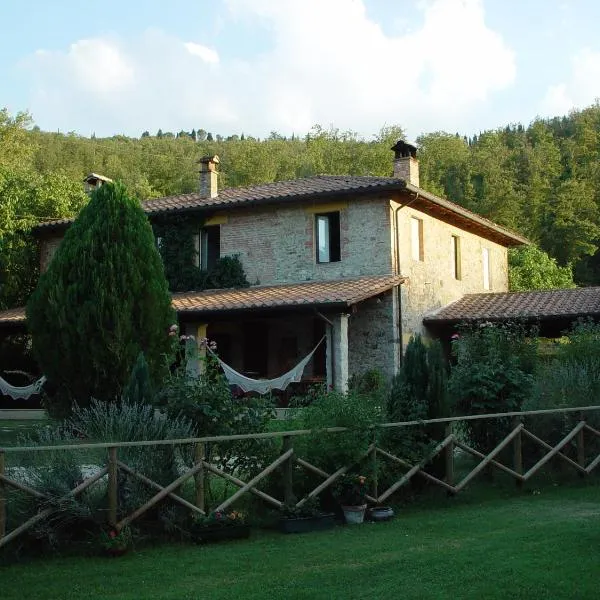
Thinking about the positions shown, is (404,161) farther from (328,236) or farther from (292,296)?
(292,296)

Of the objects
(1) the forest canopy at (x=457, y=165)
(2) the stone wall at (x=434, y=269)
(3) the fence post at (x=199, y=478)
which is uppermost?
(1) the forest canopy at (x=457, y=165)

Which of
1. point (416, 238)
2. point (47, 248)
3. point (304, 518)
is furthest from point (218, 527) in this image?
point (47, 248)

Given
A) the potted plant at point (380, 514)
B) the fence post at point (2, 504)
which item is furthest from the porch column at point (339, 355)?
the fence post at point (2, 504)

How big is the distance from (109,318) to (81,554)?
702 centimetres

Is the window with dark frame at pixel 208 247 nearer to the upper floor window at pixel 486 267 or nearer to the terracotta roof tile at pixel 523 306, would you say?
the terracotta roof tile at pixel 523 306

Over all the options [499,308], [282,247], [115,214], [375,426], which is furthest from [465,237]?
[375,426]

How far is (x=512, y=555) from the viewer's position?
20.7ft

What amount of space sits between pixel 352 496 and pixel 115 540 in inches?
101

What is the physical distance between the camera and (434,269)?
67.2ft

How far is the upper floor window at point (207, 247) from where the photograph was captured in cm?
2069

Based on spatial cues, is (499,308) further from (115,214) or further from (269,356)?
(115,214)

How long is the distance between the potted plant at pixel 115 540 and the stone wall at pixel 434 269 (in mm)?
12160

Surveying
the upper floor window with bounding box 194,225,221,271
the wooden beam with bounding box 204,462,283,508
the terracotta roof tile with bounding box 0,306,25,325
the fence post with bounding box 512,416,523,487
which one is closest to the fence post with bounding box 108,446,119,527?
the wooden beam with bounding box 204,462,283,508

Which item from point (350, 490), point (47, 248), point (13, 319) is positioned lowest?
point (350, 490)
